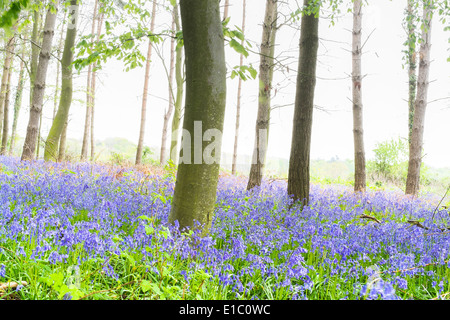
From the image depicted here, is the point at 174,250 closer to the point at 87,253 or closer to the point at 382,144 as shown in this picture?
the point at 87,253

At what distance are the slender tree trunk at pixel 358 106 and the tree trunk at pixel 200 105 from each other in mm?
7228

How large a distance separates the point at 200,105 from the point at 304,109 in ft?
10.8

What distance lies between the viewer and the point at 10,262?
2.41 metres

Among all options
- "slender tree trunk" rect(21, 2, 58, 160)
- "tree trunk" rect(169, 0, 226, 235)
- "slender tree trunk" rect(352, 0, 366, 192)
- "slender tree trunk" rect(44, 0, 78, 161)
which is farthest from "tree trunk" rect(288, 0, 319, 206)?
"slender tree trunk" rect(44, 0, 78, 161)

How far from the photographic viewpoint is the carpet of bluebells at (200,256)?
→ 2186mm

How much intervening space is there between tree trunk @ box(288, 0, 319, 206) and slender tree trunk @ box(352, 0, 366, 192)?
4.04m

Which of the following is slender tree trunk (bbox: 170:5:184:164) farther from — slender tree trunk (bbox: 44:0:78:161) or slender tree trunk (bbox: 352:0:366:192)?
slender tree trunk (bbox: 352:0:366:192)

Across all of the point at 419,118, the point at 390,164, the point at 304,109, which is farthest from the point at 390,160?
the point at 304,109

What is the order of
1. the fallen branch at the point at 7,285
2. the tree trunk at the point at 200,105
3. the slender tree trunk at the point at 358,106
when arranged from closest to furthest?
the fallen branch at the point at 7,285, the tree trunk at the point at 200,105, the slender tree trunk at the point at 358,106

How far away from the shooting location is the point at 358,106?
30.8 ft

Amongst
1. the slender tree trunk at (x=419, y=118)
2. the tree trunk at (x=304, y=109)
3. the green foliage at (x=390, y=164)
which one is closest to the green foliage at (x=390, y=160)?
the green foliage at (x=390, y=164)

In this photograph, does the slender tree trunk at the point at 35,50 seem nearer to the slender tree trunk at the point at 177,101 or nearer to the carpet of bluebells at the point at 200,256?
the slender tree trunk at the point at 177,101
